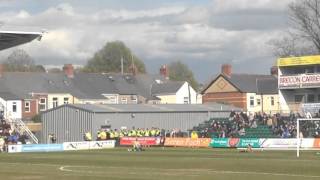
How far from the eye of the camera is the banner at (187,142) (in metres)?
62.2

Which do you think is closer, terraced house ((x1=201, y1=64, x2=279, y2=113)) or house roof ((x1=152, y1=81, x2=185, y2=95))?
terraced house ((x1=201, y1=64, x2=279, y2=113))

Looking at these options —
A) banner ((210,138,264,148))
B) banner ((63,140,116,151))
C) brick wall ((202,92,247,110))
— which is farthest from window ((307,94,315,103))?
brick wall ((202,92,247,110))

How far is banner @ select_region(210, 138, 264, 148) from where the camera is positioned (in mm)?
57031

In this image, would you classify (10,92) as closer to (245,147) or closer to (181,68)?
(245,147)

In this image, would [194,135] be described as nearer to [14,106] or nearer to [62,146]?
[62,146]

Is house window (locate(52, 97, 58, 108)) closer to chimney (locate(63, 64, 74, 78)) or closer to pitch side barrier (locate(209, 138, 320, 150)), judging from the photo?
chimney (locate(63, 64, 74, 78))

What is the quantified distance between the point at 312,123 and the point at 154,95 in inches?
2414

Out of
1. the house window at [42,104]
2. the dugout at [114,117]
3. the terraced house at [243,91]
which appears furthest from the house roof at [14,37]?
the terraced house at [243,91]

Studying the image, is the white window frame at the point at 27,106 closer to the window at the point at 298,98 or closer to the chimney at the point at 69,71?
the chimney at the point at 69,71

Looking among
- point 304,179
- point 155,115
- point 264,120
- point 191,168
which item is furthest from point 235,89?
point 304,179

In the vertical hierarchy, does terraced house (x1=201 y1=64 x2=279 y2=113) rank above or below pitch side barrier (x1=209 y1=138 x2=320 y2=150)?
above

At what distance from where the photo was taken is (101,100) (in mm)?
110250

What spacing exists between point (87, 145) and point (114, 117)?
1163 centimetres

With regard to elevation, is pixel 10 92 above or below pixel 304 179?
above
